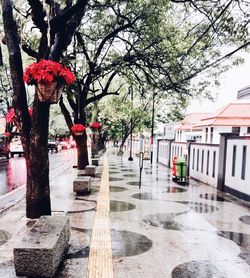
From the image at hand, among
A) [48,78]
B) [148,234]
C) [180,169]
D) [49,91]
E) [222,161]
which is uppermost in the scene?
[48,78]

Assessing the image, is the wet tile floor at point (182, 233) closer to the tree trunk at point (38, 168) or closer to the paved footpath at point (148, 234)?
the paved footpath at point (148, 234)

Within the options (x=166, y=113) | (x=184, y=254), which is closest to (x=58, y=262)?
(x=184, y=254)

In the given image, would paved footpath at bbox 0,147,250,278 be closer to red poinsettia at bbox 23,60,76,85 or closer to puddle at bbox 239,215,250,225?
puddle at bbox 239,215,250,225

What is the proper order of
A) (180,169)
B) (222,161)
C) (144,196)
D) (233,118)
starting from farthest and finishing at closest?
1. (233,118)
2. (180,169)
3. (222,161)
4. (144,196)

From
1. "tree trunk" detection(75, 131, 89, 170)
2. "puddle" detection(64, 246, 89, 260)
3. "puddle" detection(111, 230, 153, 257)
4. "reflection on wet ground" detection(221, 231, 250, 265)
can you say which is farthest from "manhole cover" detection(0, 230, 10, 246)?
"tree trunk" detection(75, 131, 89, 170)

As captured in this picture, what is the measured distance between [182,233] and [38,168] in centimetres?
305

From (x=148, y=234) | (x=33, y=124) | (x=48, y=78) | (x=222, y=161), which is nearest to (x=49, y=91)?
(x=48, y=78)

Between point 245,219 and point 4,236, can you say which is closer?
point 4,236

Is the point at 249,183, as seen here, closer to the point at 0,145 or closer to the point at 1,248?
the point at 1,248

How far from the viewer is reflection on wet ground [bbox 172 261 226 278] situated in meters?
4.01

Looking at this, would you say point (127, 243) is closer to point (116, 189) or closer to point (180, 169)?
point (116, 189)

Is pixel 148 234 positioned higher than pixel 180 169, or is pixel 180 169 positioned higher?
pixel 180 169

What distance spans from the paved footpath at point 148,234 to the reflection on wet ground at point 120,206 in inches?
1.0

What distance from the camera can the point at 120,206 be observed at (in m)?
7.99
